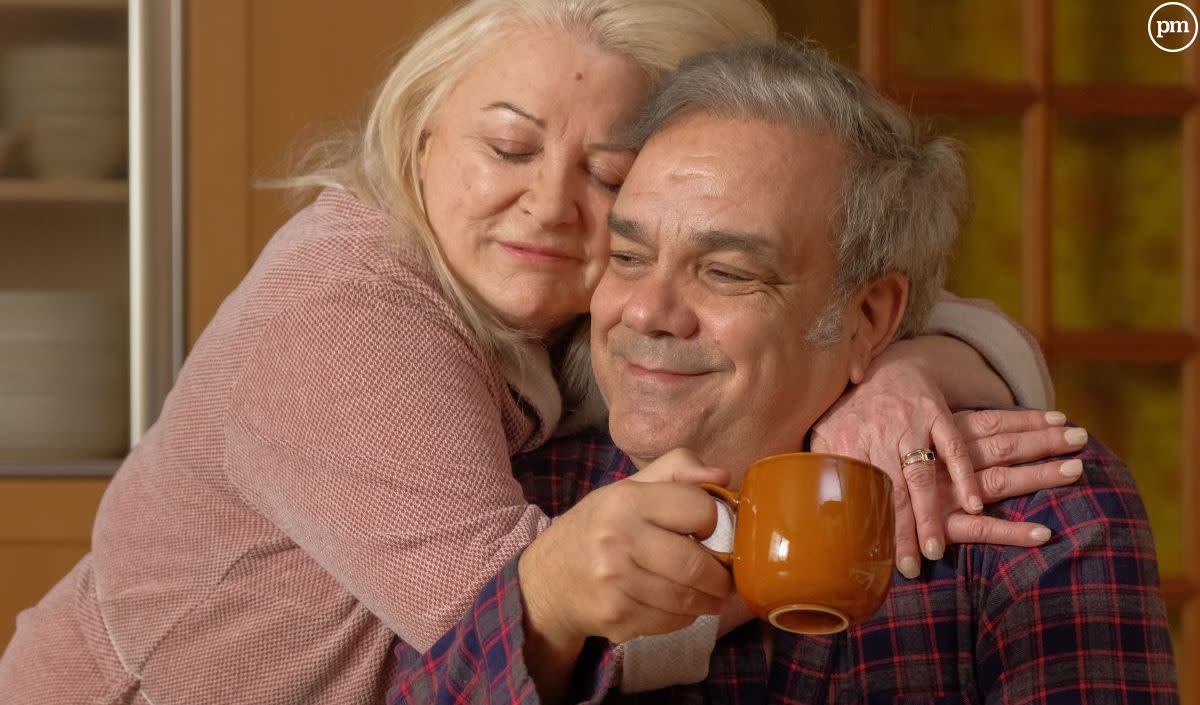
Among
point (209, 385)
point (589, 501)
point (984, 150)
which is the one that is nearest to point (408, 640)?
point (589, 501)

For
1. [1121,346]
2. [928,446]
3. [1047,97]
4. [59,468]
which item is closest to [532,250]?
[928,446]

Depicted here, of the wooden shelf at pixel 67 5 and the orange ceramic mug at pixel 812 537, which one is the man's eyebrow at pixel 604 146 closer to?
the orange ceramic mug at pixel 812 537

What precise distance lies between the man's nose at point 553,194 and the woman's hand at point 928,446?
361 mm

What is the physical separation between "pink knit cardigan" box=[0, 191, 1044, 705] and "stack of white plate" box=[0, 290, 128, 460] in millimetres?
1126

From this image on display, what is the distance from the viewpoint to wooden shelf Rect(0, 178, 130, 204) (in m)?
2.80

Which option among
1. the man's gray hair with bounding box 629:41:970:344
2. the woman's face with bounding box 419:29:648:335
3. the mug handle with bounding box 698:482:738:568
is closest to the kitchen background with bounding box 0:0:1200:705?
the woman's face with bounding box 419:29:648:335

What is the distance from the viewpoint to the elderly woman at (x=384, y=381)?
131 centimetres

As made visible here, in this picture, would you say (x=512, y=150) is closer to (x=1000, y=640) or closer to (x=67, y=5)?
(x=1000, y=640)

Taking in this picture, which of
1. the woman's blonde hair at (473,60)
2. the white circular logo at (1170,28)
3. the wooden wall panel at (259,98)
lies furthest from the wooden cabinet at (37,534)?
the white circular logo at (1170,28)

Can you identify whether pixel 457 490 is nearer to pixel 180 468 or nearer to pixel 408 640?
pixel 408 640

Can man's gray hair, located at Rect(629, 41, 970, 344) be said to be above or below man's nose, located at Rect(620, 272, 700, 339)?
above

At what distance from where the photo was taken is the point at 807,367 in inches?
56.6

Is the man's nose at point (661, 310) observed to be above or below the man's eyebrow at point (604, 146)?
below

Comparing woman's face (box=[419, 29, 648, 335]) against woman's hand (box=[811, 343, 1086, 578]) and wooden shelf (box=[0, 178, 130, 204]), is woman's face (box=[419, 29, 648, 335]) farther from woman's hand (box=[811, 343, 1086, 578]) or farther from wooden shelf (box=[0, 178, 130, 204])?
wooden shelf (box=[0, 178, 130, 204])
